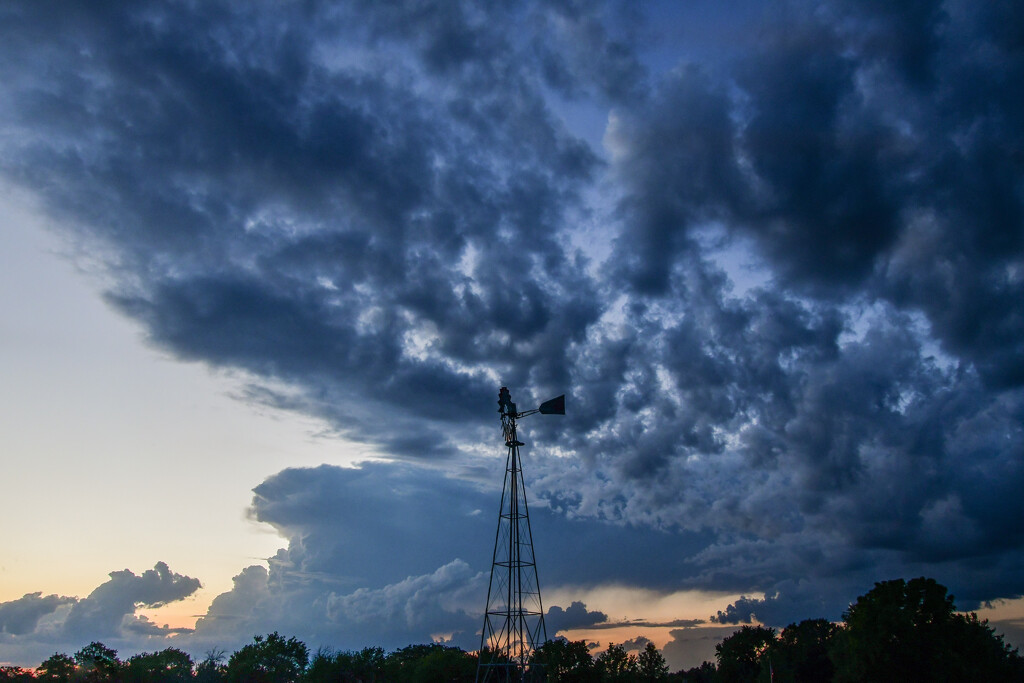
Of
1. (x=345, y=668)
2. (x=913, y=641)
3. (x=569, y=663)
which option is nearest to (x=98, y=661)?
(x=345, y=668)

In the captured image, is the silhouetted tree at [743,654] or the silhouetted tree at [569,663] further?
the silhouetted tree at [743,654]

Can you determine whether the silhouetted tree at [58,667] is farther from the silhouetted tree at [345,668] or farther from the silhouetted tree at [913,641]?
the silhouetted tree at [913,641]

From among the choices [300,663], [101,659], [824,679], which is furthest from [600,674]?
[101,659]

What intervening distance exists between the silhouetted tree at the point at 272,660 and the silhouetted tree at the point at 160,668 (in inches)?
275

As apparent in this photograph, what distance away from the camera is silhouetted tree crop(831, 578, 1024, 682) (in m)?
65.8

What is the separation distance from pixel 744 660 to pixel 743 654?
120 cm

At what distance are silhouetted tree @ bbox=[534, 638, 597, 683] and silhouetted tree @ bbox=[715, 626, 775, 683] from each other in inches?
2004

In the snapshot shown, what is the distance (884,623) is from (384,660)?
321ft

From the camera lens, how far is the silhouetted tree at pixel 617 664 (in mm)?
106006

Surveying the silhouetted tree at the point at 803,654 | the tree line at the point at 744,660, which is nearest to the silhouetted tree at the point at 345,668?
the tree line at the point at 744,660

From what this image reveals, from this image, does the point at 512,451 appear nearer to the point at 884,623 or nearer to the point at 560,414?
the point at 560,414

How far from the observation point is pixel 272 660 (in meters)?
115

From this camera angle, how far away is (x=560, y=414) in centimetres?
5347

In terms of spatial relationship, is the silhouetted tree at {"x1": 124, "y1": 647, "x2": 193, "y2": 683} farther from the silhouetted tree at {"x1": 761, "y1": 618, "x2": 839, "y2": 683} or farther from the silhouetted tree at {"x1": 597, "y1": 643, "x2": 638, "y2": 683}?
the silhouetted tree at {"x1": 761, "y1": 618, "x2": 839, "y2": 683}
